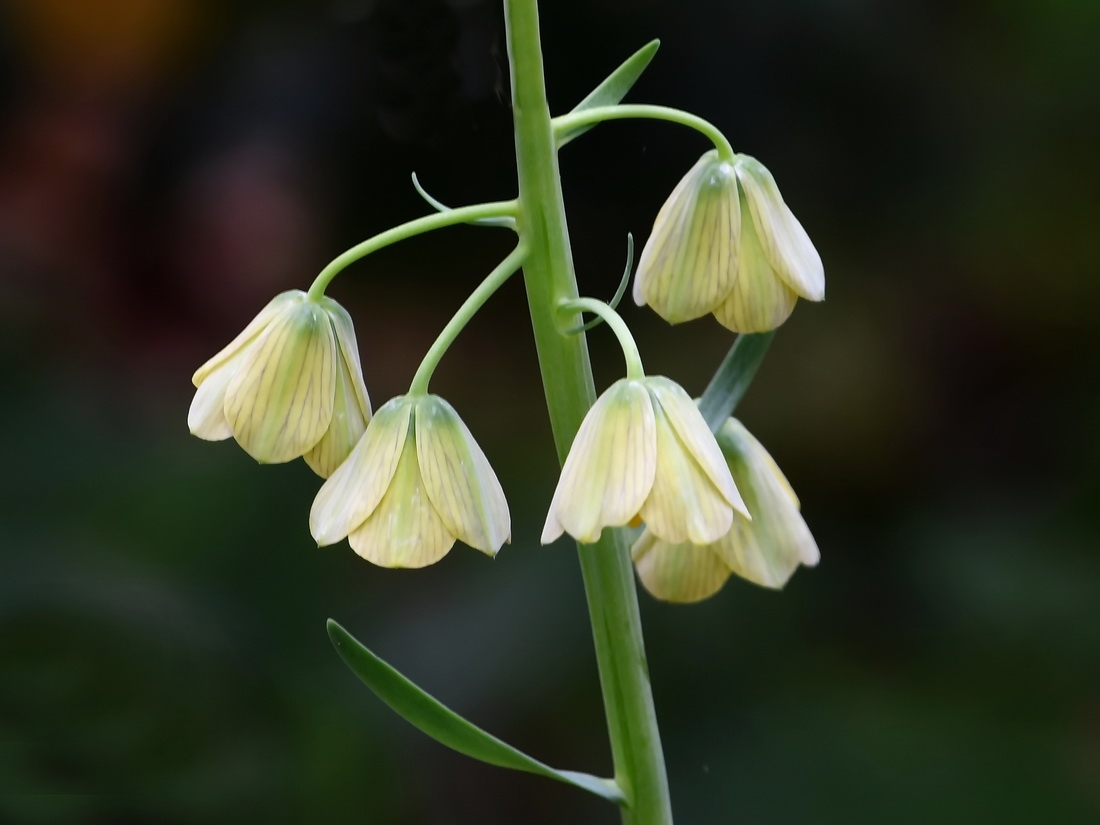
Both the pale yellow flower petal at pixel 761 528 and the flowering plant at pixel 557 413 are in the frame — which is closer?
the flowering plant at pixel 557 413

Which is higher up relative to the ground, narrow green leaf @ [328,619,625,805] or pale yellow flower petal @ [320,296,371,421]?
pale yellow flower petal @ [320,296,371,421]

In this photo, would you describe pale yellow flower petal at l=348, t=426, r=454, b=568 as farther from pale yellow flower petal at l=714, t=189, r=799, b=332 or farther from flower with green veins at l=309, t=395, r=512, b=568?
pale yellow flower petal at l=714, t=189, r=799, b=332

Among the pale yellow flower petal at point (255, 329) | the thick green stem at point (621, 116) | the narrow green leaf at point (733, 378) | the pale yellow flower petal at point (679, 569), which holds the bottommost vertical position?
the pale yellow flower petal at point (679, 569)

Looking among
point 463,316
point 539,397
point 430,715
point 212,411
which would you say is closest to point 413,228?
point 463,316

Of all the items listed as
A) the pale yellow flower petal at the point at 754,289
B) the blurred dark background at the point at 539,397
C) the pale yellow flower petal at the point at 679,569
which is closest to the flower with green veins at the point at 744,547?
the pale yellow flower petal at the point at 679,569

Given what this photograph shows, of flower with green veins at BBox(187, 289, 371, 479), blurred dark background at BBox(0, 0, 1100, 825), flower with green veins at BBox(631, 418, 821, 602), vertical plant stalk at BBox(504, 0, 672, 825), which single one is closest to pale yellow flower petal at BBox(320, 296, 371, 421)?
flower with green veins at BBox(187, 289, 371, 479)

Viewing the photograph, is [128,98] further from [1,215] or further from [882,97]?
[882,97]

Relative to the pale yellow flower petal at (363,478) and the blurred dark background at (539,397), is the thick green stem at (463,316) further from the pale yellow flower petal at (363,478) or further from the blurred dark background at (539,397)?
the blurred dark background at (539,397)
